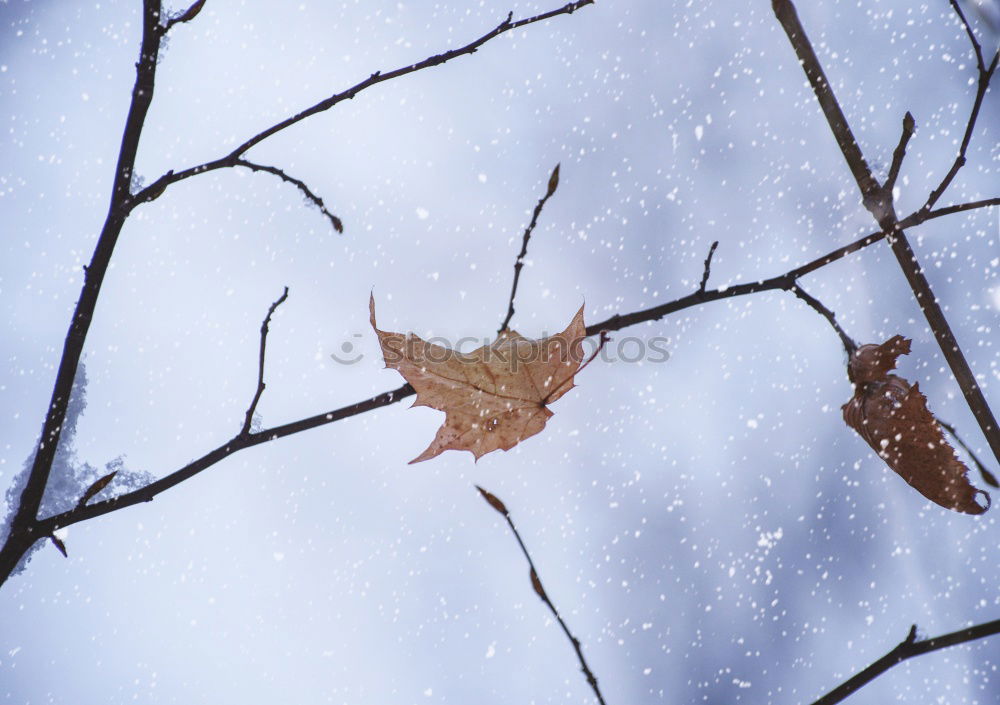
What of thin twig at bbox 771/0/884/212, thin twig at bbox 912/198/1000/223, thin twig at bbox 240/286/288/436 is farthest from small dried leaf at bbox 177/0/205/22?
thin twig at bbox 912/198/1000/223

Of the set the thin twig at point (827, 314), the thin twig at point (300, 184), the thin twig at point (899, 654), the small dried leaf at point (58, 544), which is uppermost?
the thin twig at point (300, 184)

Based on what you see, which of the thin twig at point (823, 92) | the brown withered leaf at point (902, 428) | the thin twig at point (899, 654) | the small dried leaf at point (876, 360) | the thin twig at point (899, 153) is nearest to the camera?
the thin twig at point (899, 654)

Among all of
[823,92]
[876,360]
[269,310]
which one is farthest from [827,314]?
[269,310]

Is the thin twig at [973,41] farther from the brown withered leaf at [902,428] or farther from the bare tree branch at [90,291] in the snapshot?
the bare tree branch at [90,291]

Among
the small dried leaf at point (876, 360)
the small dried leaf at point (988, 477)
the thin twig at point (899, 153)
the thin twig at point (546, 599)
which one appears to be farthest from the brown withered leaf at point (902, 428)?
the thin twig at point (546, 599)

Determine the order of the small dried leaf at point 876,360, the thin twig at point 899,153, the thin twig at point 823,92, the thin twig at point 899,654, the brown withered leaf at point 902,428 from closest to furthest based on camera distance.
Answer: the thin twig at point 899,654 < the thin twig at point 823,92 < the thin twig at point 899,153 < the brown withered leaf at point 902,428 < the small dried leaf at point 876,360

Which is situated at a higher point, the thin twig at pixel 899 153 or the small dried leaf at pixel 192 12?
the small dried leaf at pixel 192 12

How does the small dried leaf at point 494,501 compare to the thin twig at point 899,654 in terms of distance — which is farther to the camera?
the small dried leaf at point 494,501
